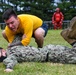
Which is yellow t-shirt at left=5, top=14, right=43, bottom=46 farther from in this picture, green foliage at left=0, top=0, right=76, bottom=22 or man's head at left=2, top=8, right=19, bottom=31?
green foliage at left=0, top=0, right=76, bottom=22

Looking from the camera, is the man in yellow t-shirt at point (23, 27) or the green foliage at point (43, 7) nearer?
the man in yellow t-shirt at point (23, 27)

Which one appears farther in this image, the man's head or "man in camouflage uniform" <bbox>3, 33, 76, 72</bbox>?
the man's head

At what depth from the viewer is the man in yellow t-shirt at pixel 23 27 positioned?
17.5 feet

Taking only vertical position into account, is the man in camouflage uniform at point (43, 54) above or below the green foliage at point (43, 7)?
above

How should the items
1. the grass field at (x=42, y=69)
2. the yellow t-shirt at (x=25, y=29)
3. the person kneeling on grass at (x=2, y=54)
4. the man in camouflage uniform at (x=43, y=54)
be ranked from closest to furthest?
the grass field at (x=42, y=69) → the person kneeling on grass at (x=2, y=54) → the man in camouflage uniform at (x=43, y=54) → the yellow t-shirt at (x=25, y=29)

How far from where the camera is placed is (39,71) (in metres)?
4.41

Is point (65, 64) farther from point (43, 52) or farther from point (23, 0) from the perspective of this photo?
point (23, 0)

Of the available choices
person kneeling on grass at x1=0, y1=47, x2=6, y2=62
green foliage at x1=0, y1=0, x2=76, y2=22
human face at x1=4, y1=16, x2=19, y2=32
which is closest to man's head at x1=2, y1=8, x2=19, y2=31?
human face at x1=4, y1=16, x2=19, y2=32

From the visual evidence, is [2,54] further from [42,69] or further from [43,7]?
[43,7]

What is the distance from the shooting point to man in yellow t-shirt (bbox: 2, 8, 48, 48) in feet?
17.5

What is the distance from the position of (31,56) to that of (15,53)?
0.25 m

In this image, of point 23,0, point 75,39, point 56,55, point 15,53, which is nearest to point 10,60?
point 15,53

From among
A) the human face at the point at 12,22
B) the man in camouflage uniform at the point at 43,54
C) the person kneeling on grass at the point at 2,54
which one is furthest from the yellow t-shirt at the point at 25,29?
the person kneeling on grass at the point at 2,54

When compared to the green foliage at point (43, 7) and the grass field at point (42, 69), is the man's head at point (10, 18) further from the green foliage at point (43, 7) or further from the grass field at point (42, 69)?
the green foliage at point (43, 7)
